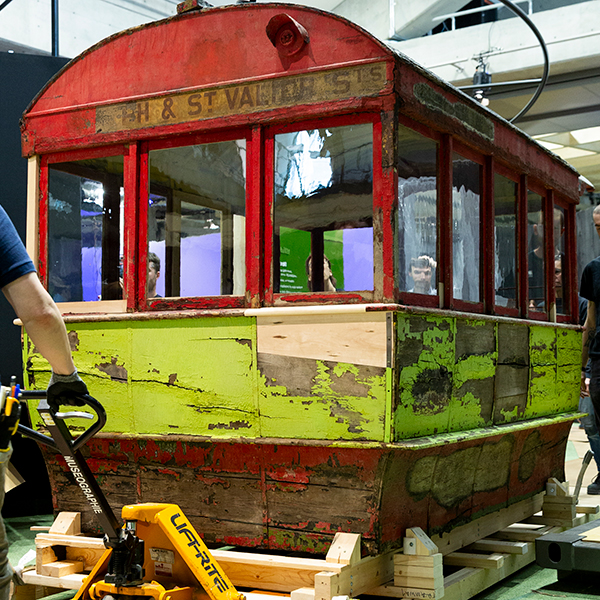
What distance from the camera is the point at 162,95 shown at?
4.51m

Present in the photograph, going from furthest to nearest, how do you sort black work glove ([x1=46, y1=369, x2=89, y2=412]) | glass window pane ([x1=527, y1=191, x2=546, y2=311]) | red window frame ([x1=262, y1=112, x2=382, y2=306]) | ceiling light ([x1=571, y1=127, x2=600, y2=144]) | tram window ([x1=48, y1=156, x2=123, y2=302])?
ceiling light ([x1=571, y1=127, x2=600, y2=144]) → glass window pane ([x1=527, y1=191, x2=546, y2=311]) → tram window ([x1=48, y1=156, x2=123, y2=302]) → red window frame ([x1=262, y1=112, x2=382, y2=306]) → black work glove ([x1=46, y1=369, x2=89, y2=412])

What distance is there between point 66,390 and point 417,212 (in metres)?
2.10

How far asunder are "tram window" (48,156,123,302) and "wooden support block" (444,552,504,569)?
8.22 feet

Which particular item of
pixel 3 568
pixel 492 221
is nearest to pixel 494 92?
pixel 492 221

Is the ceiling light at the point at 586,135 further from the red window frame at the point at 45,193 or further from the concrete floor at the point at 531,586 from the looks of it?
the red window frame at the point at 45,193

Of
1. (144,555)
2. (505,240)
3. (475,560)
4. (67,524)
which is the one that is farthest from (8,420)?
(505,240)

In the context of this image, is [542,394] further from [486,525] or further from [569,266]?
A: [569,266]

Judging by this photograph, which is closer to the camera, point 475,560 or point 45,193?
point 475,560

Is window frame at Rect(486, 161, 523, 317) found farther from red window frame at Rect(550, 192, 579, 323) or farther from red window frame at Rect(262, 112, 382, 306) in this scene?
red window frame at Rect(262, 112, 382, 306)

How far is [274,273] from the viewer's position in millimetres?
4230

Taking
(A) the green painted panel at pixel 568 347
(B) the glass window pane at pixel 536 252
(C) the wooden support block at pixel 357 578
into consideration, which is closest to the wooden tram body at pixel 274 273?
(C) the wooden support block at pixel 357 578

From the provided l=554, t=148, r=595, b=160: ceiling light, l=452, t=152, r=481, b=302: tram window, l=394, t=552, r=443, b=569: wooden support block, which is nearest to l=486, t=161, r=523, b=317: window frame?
l=452, t=152, r=481, b=302: tram window

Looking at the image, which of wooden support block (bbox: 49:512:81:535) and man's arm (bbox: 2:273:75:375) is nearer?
man's arm (bbox: 2:273:75:375)

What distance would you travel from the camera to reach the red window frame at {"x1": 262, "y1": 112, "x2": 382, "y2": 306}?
393 centimetres
